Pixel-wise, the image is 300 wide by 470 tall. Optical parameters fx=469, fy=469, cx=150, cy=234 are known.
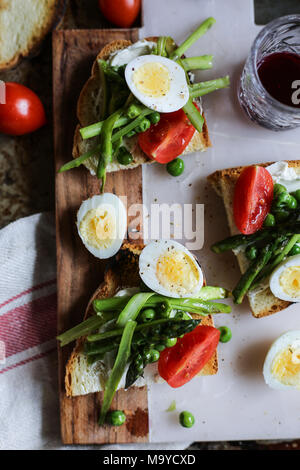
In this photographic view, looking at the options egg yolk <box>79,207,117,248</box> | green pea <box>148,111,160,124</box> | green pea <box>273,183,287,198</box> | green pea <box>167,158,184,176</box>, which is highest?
green pea <box>148,111,160,124</box>

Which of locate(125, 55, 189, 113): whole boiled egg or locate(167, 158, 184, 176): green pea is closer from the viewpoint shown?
locate(125, 55, 189, 113): whole boiled egg

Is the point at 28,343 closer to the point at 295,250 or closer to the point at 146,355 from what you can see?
the point at 146,355

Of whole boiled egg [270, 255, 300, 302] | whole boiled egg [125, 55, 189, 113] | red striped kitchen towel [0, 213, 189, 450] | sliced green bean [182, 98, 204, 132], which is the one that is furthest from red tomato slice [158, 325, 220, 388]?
whole boiled egg [125, 55, 189, 113]

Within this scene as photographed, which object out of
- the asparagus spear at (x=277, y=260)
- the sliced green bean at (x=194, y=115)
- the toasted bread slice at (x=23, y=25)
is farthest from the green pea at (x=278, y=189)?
the toasted bread slice at (x=23, y=25)

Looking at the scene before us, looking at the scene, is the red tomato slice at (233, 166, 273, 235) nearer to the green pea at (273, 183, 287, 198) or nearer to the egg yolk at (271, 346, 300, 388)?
the green pea at (273, 183, 287, 198)

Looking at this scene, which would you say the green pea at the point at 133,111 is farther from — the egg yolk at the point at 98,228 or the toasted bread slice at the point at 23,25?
the toasted bread slice at the point at 23,25

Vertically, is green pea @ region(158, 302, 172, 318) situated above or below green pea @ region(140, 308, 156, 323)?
above

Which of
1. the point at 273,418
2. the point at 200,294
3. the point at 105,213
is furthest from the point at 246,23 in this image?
the point at 273,418
